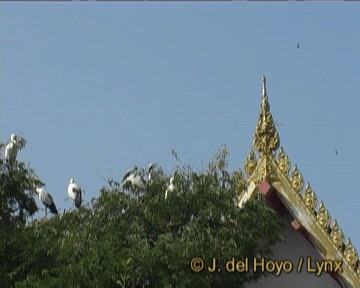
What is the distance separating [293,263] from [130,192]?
3.21 metres

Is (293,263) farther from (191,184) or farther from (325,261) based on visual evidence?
(191,184)

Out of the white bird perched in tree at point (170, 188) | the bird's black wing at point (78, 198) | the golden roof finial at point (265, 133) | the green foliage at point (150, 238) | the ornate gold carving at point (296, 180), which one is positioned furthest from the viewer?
the golden roof finial at point (265, 133)

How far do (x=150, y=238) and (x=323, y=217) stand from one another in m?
3.04

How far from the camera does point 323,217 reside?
1504cm

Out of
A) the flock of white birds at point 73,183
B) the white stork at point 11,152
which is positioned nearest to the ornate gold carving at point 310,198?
the flock of white birds at point 73,183

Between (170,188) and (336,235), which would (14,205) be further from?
(336,235)

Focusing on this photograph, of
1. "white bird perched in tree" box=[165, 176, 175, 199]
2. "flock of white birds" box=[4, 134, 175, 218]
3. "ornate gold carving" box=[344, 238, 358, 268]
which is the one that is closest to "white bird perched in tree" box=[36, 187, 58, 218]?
"flock of white birds" box=[4, 134, 175, 218]

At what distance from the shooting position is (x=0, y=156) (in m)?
14.1

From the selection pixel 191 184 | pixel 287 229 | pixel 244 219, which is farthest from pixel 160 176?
pixel 287 229

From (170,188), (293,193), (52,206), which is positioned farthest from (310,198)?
(52,206)

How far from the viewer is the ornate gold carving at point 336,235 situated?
1484cm

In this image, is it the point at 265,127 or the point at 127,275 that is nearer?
the point at 127,275

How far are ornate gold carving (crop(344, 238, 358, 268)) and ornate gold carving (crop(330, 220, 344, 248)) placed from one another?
11 centimetres

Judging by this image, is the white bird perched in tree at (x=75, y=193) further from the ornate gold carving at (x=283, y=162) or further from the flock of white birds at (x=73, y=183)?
the ornate gold carving at (x=283, y=162)
